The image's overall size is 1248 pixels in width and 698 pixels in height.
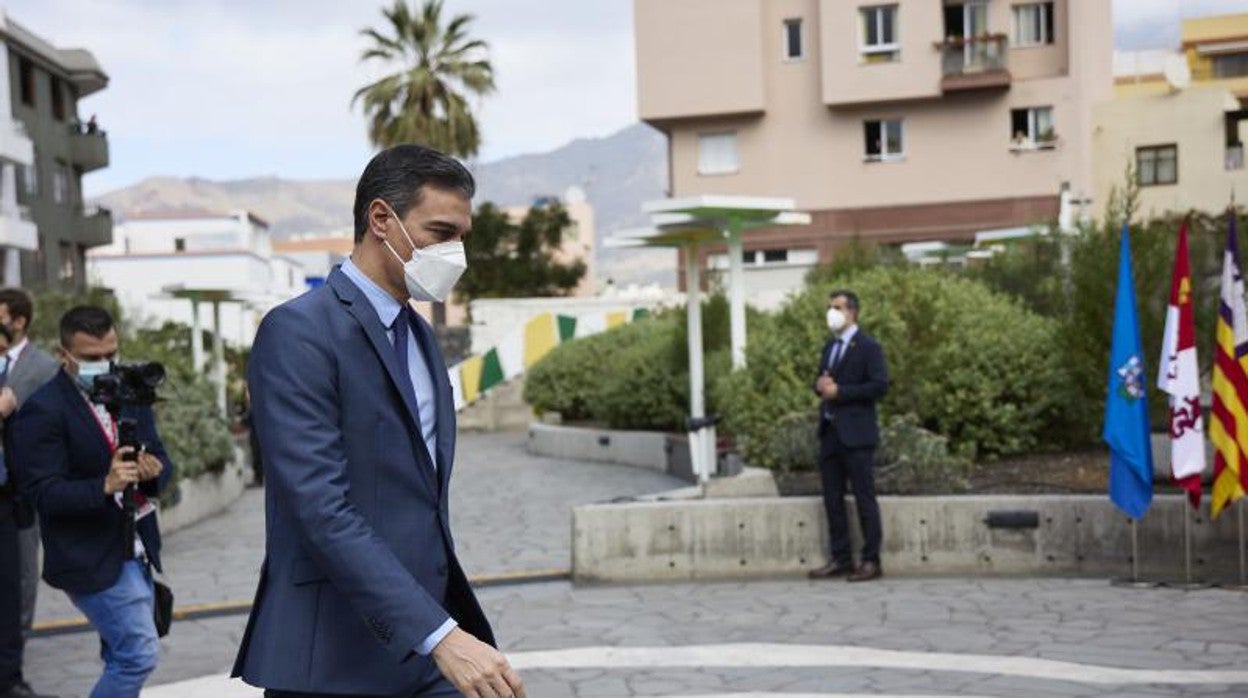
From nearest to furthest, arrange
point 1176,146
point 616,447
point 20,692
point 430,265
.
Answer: point 430,265 < point 20,692 < point 616,447 < point 1176,146

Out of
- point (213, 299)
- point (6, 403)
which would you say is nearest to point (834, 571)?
point (6, 403)

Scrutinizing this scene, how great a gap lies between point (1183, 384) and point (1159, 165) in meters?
39.7

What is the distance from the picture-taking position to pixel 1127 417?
10.9m

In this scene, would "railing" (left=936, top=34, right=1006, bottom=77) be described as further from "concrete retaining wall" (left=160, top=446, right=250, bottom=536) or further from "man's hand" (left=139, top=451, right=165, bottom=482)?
"man's hand" (left=139, top=451, right=165, bottom=482)

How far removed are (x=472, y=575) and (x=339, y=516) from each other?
8.85 meters

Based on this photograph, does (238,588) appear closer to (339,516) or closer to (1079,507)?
(1079,507)

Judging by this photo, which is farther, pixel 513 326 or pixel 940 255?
pixel 513 326

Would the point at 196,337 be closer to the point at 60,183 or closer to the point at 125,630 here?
the point at 125,630

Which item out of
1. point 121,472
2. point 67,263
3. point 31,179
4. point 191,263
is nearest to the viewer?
point 121,472

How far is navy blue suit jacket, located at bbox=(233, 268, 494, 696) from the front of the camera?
329cm

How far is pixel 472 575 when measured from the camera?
12008 millimetres

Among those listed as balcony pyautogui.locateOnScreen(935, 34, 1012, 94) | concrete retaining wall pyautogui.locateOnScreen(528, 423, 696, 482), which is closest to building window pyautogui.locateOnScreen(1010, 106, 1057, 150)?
balcony pyautogui.locateOnScreen(935, 34, 1012, 94)

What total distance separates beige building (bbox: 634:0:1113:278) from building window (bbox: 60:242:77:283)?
25.6 metres

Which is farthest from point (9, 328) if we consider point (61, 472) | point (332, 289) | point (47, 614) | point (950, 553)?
point (950, 553)
